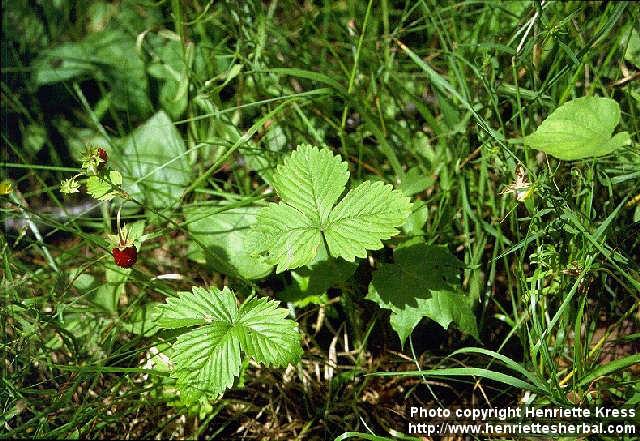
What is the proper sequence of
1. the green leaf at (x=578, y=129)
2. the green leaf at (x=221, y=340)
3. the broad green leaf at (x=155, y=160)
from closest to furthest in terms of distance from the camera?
the green leaf at (x=578, y=129) < the green leaf at (x=221, y=340) < the broad green leaf at (x=155, y=160)

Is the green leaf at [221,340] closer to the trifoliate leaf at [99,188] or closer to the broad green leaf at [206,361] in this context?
the broad green leaf at [206,361]

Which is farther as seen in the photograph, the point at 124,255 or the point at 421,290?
the point at 421,290

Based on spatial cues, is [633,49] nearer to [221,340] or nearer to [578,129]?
[578,129]

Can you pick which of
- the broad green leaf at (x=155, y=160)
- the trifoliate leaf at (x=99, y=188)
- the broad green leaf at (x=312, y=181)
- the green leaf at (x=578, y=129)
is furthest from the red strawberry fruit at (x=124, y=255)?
the green leaf at (x=578, y=129)

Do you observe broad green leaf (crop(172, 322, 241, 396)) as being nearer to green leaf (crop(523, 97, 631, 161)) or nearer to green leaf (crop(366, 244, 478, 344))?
green leaf (crop(366, 244, 478, 344))

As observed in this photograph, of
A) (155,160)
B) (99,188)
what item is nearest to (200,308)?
(99,188)

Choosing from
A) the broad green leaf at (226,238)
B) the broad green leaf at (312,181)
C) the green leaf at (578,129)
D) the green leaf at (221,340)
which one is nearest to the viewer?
the green leaf at (578,129)
